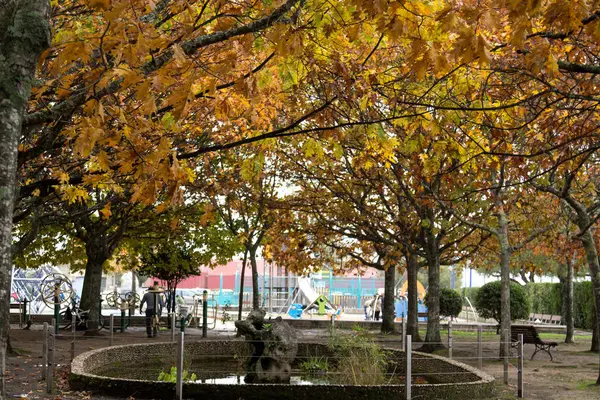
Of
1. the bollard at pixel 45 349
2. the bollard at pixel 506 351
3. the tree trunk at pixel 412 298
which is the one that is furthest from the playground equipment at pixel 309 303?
the bollard at pixel 45 349

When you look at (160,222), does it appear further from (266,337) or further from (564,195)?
(564,195)

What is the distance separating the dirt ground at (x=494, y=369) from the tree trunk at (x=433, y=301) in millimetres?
626

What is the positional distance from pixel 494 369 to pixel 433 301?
158 inches

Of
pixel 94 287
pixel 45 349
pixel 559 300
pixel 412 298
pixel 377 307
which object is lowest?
pixel 377 307

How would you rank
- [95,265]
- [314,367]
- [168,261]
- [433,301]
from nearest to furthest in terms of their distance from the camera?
1. [314,367]
2. [433,301]
3. [95,265]
4. [168,261]

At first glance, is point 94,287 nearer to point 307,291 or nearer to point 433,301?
point 433,301

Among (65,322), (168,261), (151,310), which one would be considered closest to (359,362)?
(151,310)

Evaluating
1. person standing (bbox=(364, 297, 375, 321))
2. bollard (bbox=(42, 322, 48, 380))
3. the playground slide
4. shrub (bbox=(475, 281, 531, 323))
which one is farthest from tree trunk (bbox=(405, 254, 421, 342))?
the playground slide

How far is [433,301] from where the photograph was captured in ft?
64.1

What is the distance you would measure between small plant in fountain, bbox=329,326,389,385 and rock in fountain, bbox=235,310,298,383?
0.97m

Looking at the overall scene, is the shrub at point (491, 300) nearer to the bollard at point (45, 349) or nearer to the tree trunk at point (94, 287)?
the tree trunk at point (94, 287)

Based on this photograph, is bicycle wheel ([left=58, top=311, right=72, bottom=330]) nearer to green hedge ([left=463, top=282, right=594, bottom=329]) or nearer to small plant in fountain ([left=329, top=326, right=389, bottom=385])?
small plant in fountain ([left=329, top=326, right=389, bottom=385])

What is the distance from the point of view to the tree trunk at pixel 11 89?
4.45 meters

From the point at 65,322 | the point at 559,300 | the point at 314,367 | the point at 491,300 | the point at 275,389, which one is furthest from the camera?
the point at 559,300
